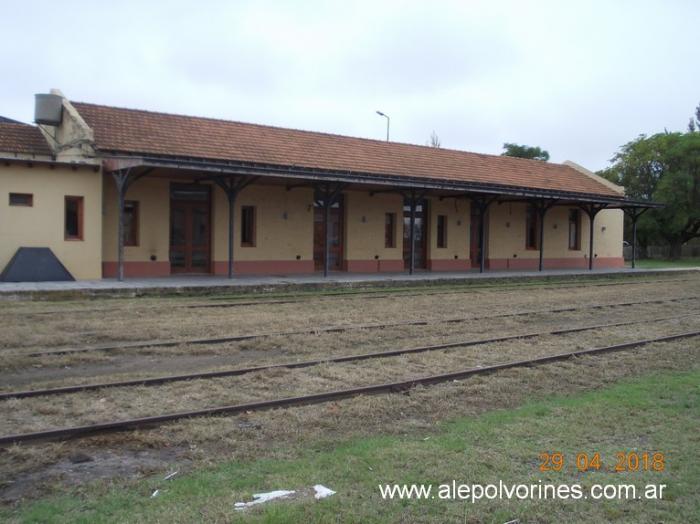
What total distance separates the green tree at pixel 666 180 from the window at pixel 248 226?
29687 millimetres

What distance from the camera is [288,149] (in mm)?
23438

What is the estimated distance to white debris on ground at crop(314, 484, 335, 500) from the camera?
4.16 meters

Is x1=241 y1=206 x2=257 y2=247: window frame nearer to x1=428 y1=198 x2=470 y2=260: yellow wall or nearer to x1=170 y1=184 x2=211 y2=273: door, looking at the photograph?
x1=170 y1=184 x2=211 y2=273: door

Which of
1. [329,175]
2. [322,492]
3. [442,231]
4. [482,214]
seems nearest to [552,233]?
[442,231]

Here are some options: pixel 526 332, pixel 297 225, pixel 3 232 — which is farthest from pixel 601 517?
pixel 297 225

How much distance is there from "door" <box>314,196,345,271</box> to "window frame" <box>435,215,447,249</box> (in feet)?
15.4

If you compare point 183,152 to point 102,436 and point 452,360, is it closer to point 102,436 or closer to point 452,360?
point 452,360

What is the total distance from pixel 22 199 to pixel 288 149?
9319 mm

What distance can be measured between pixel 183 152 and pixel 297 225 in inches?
192

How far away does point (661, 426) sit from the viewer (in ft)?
19.0

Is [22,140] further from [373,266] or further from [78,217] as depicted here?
[373,266]

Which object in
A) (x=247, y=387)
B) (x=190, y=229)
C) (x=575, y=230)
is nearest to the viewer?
(x=247, y=387)

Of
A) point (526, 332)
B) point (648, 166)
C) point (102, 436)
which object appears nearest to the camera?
point (102, 436)

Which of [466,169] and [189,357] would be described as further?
[466,169]
